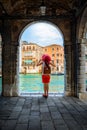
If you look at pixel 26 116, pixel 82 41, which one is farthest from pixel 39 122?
pixel 82 41

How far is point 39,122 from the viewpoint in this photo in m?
5.13

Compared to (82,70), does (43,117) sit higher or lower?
lower

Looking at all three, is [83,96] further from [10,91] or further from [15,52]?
[15,52]

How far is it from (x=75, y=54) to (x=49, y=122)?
488 cm

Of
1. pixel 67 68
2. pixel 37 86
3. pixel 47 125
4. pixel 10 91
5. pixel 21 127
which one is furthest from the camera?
pixel 37 86

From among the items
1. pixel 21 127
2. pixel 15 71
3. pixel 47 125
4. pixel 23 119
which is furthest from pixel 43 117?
pixel 15 71

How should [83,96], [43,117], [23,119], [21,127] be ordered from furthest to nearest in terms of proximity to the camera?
[83,96]
[43,117]
[23,119]
[21,127]

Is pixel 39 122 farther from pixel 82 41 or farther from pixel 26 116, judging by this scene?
pixel 82 41

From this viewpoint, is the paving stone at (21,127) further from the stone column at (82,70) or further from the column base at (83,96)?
the stone column at (82,70)

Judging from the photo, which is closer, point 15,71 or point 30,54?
point 15,71

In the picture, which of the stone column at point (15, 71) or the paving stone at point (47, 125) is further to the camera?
the stone column at point (15, 71)

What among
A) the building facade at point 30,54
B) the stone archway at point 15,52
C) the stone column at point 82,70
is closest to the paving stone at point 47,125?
the stone column at point 82,70

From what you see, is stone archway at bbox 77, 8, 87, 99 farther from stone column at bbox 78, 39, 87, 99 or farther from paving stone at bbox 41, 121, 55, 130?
paving stone at bbox 41, 121, 55, 130

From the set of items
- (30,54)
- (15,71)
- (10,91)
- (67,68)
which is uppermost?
(30,54)
